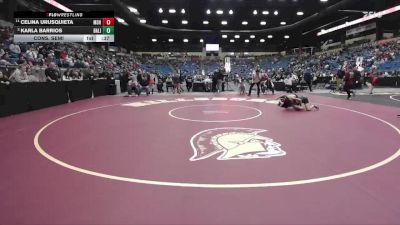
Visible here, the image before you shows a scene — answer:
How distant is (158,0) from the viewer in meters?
25.8

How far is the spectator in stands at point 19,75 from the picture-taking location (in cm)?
1200

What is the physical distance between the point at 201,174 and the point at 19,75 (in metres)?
10.7

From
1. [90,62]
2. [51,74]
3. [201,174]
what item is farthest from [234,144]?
[90,62]

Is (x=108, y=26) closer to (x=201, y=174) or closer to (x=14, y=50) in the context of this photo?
(x=14, y=50)

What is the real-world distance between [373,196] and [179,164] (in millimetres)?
2435

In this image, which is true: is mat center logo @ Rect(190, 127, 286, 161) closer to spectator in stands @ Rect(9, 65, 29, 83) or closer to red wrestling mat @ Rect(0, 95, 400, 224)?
red wrestling mat @ Rect(0, 95, 400, 224)

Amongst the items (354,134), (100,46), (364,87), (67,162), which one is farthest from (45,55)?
(100,46)

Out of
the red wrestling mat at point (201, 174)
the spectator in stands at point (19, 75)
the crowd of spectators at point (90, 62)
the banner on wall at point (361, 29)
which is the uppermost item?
the banner on wall at point (361, 29)

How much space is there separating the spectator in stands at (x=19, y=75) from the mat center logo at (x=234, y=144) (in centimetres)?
854

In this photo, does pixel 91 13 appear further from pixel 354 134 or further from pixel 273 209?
pixel 273 209

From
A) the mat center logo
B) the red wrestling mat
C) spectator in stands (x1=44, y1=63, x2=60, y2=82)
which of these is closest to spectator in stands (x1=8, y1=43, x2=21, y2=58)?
spectator in stands (x1=44, y1=63, x2=60, y2=82)
